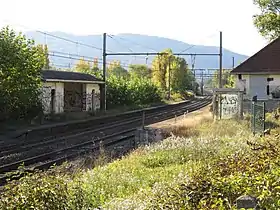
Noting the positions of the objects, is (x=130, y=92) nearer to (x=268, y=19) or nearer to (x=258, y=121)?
(x=268, y=19)

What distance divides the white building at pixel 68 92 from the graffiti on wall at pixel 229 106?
49.1ft

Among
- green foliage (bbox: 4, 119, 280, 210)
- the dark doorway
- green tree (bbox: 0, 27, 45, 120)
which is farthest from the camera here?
the dark doorway

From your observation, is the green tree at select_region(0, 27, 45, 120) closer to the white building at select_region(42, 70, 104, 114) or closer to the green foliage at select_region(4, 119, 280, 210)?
the white building at select_region(42, 70, 104, 114)

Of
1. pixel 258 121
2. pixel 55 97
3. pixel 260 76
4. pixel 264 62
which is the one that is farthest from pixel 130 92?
pixel 258 121

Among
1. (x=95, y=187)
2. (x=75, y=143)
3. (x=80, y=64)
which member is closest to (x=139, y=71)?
(x=80, y=64)

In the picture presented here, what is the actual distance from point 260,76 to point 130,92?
2385 cm

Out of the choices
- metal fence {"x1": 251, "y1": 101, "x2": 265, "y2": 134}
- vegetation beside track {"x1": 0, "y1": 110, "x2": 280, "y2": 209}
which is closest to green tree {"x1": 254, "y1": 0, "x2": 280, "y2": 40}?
metal fence {"x1": 251, "y1": 101, "x2": 265, "y2": 134}

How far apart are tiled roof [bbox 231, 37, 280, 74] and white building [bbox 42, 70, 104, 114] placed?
1474cm

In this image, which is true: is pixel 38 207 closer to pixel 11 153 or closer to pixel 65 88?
pixel 11 153

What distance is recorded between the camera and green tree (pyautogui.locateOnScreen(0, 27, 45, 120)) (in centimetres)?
3394

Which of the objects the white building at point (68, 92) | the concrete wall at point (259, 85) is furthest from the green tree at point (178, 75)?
the concrete wall at point (259, 85)

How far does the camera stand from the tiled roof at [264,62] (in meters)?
43.5

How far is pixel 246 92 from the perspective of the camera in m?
43.6

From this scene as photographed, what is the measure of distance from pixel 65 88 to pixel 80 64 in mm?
58971
